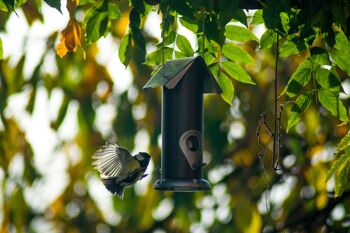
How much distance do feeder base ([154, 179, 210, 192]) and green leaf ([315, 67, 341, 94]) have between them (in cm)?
73

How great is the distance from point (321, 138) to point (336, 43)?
327 centimetres

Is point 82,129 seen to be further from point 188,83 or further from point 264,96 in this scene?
point 188,83

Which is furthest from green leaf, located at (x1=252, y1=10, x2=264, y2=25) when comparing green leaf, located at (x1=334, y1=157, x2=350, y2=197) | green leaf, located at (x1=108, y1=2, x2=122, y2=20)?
green leaf, located at (x1=334, y1=157, x2=350, y2=197)

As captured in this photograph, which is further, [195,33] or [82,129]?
[82,129]

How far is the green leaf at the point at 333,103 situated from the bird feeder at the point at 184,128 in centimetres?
60

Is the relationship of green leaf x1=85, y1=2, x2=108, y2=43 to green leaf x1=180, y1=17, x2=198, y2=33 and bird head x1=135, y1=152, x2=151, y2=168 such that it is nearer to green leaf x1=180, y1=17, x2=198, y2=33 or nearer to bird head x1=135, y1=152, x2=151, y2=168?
green leaf x1=180, y1=17, x2=198, y2=33

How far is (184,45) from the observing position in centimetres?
514

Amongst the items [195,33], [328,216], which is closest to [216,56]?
[195,33]

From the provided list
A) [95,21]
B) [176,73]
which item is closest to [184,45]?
[176,73]

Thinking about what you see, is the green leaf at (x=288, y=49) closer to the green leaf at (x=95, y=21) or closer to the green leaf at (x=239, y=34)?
the green leaf at (x=239, y=34)

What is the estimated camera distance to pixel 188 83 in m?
5.47

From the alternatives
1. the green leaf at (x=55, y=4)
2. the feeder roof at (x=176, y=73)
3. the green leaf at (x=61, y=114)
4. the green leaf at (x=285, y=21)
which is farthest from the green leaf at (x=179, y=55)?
the green leaf at (x=61, y=114)

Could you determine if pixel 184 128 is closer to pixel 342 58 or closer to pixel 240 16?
pixel 342 58

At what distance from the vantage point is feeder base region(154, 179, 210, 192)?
525 cm
